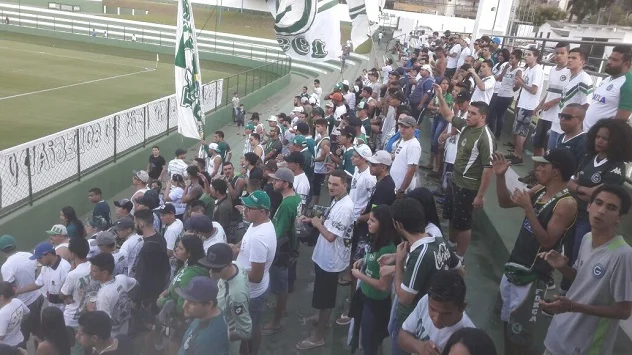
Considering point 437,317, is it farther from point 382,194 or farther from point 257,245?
point 382,194

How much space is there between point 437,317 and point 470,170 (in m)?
2.66

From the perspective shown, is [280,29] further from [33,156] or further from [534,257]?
[534,257]

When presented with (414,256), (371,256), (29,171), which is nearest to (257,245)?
(371,256)

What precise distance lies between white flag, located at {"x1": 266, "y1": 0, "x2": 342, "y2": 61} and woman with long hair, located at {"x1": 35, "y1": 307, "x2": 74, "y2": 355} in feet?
18.8

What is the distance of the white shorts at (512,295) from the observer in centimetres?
349

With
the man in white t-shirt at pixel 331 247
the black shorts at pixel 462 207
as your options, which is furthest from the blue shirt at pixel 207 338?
the black shorts at pixel 462 207

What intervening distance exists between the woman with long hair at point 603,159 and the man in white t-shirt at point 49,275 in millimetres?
4540

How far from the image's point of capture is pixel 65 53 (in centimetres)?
3431

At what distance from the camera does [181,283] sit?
3.71 m

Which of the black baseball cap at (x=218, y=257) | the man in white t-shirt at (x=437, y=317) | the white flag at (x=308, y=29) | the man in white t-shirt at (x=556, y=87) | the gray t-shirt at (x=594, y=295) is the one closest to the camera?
the man in white t-shirt at (x=437, y=317)

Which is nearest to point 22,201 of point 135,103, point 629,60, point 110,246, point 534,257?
point 110,246

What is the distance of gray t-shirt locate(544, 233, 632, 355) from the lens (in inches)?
112

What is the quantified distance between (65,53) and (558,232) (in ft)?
122

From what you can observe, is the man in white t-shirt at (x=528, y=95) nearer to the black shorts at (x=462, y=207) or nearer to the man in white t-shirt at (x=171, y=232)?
the black shorts at (x=462, y=207)
